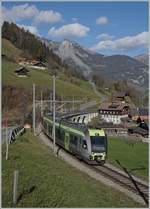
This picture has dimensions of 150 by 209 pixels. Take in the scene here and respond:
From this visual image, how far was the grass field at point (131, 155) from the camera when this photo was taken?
33.8m

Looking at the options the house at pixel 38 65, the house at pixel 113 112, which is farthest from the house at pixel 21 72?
the house at pixel 113 112

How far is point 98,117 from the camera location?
111875 mm

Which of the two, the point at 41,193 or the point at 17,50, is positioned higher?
the point at 17,50

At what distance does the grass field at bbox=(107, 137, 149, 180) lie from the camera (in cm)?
3377

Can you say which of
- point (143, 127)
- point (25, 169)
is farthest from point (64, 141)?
point (143, 127)

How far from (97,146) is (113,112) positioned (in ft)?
261

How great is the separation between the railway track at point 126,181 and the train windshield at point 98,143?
1.39 meters

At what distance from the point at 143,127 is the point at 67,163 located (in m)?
56.1

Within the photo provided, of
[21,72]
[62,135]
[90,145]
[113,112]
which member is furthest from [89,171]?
[21,72]

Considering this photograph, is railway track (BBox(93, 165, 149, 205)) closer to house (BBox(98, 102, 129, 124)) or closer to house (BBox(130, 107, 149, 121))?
house (BBox(130, 107, 149, 121))

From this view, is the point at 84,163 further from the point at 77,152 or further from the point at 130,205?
the point at 130,205

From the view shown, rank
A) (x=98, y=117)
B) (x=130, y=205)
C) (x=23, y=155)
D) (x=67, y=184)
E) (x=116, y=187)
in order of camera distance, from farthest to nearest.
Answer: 1. (x=98, y=117)
2. (x=23, y=155)
3. (x=116, y=187)
4. (x=67, y=184)
5. (x=130, y=205)

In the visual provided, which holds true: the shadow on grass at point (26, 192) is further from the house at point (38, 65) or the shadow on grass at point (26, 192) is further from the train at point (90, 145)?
the house at point (38, 65)

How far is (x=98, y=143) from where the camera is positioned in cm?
3088
